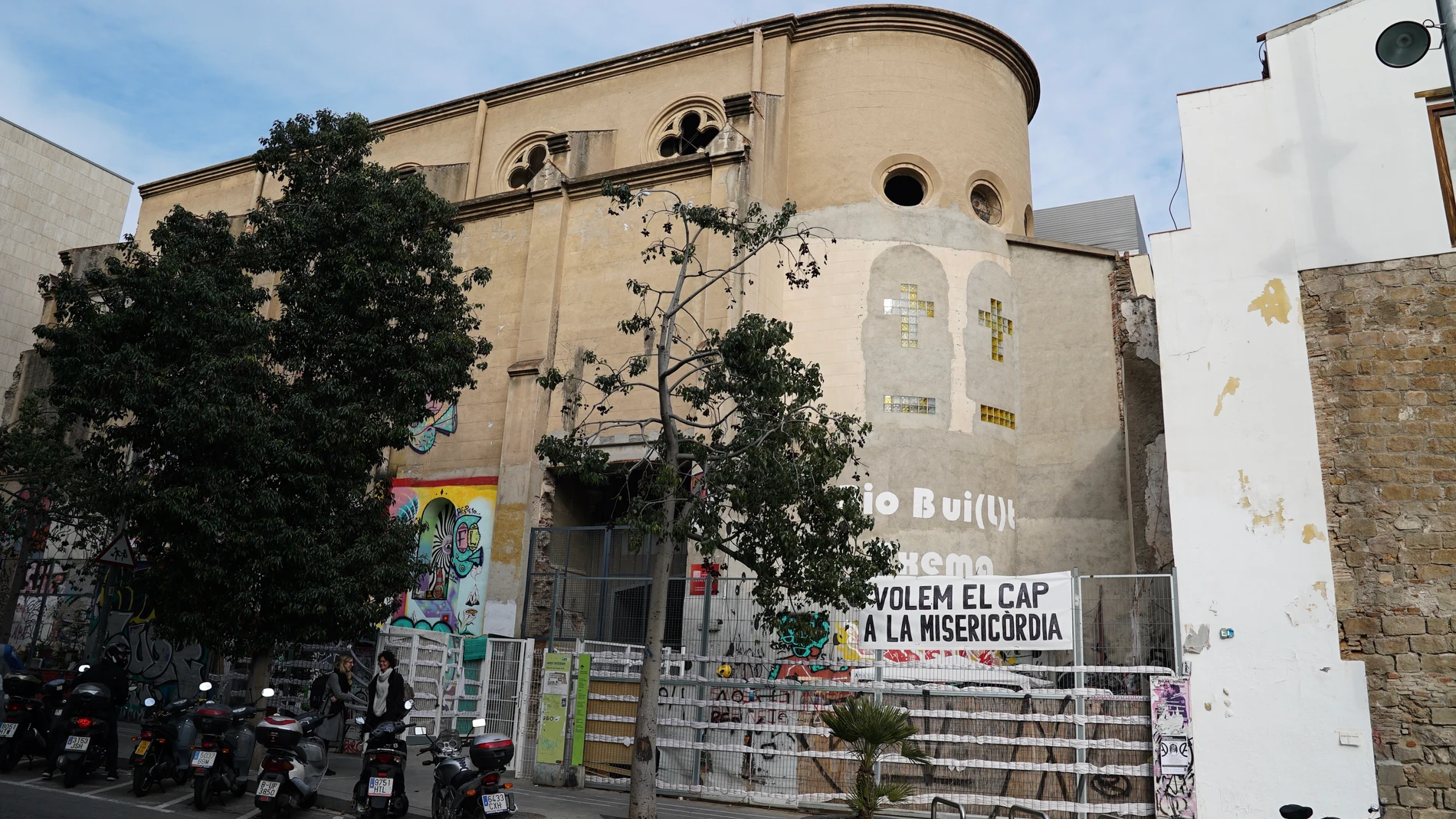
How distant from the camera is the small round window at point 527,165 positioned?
1074 inches

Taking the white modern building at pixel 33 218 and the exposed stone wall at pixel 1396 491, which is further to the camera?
the white modern building at pixel 33 218

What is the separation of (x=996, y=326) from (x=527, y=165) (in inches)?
529

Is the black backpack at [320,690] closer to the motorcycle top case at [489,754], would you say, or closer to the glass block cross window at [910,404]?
the motorcycle top case at [489,754]

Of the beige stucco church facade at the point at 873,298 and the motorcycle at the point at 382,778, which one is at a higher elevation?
the beige stucco church facade at the point at 873,298

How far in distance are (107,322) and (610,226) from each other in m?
11.3

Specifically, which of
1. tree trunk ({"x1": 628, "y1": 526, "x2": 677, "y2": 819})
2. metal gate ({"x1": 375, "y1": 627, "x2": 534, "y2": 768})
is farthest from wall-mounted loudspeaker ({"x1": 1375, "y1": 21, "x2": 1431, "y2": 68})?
metal gate ({"x1": 375, "y1": 627, "x2": 534, "y2": 768})

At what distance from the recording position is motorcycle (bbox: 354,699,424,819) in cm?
1048

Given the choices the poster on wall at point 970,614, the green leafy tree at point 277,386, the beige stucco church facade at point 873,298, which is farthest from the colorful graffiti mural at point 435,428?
the poster on wall at point 970,614

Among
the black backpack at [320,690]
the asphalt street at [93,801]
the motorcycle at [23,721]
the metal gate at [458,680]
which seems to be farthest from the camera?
the metal gate at [458,680]

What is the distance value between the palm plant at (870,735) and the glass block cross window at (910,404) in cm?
1110

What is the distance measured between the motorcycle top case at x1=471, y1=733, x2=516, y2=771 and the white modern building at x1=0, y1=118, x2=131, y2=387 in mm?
38819

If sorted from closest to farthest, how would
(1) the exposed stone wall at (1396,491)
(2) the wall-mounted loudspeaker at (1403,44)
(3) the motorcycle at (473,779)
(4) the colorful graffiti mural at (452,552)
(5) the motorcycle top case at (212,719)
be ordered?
(3) the motorcycle at (473,779) → (5) the motorcycle top case at (212,719) → (1) the exposed stone wall at (1396,491) → (2) the wall-mounted loudspeaker at (1403,44) → (4) the colorful graffiti mural at (452,552)

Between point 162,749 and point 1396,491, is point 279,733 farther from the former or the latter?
point 1396,491

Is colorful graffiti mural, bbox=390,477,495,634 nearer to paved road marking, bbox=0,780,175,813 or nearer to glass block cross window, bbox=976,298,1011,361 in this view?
paved road marking, bbox=0,780,175,813
